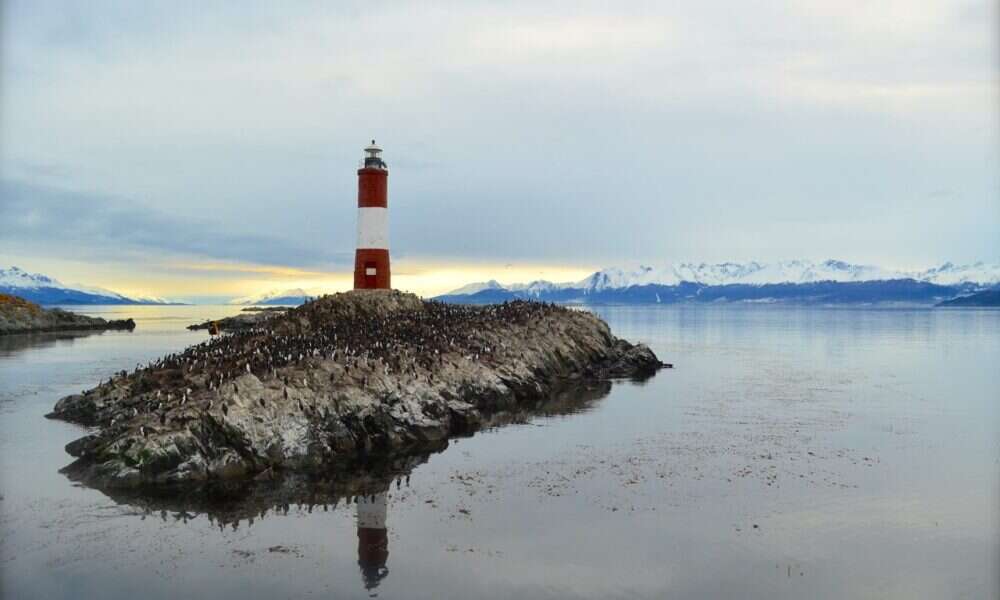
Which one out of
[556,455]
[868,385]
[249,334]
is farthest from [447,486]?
[868,385]

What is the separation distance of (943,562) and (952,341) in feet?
263

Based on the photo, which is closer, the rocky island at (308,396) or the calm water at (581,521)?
the calm water at (581,521)

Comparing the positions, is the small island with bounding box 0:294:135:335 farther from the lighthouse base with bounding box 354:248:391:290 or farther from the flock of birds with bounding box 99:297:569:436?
the flock of birds with bounding box 99:297:569:436

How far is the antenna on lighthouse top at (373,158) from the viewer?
5052cm

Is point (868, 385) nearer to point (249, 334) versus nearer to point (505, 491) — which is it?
point (505, 491)

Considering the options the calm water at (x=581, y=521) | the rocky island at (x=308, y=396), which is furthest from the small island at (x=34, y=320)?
the calm water at (x=581, y=521)

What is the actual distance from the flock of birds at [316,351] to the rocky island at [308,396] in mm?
79

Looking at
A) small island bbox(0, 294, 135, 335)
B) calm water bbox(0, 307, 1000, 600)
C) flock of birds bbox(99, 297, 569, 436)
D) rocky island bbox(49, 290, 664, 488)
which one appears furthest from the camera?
small island bbox(0, 294, 135, 335)

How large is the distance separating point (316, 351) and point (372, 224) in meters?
21.0

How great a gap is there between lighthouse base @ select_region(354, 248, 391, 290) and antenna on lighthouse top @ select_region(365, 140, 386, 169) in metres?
5.60

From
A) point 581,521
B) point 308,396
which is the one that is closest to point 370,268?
point 308,396

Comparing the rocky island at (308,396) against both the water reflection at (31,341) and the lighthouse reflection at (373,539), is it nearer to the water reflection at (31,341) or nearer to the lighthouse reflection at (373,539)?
the lighthouse reflection at (373,539)

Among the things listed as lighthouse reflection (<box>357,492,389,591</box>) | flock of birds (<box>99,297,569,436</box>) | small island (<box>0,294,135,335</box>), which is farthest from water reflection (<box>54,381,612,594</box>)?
small island (<box>0,294,135,335</box>)

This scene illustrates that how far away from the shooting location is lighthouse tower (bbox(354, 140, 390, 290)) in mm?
50500
